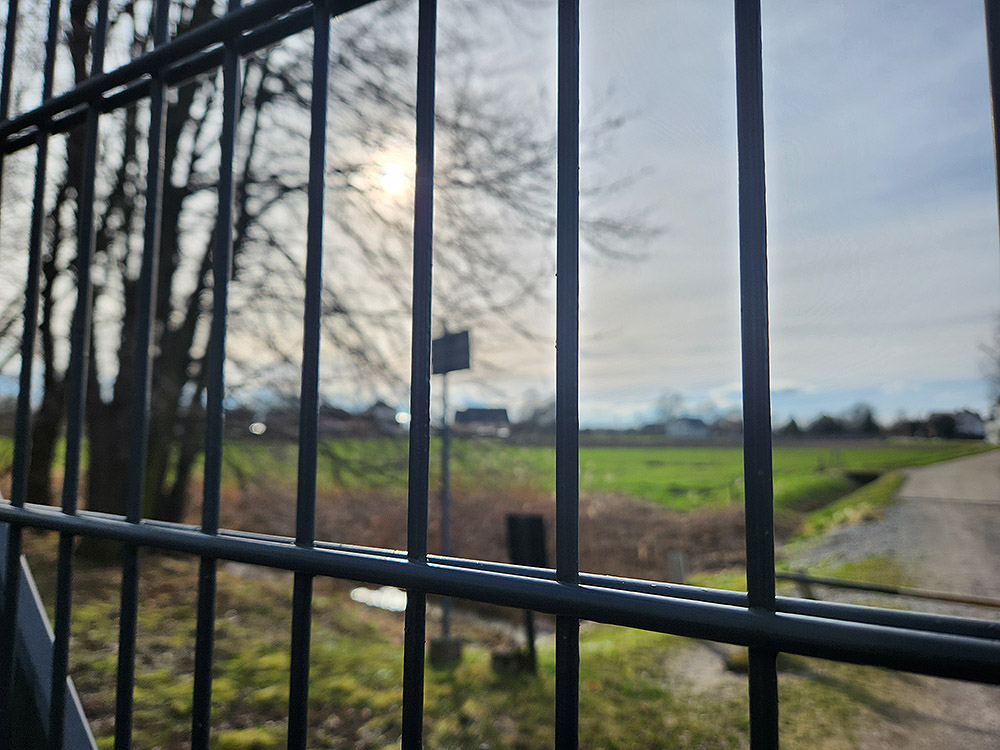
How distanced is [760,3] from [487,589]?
0.84m

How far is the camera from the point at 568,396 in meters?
0.88

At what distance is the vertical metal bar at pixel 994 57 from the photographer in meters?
0.66

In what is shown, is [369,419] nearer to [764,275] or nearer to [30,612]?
[30,612]

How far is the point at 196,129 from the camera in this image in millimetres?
7590

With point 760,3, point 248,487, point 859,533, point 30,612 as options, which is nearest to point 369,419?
point 248,487

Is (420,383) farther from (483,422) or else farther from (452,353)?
(483,422)

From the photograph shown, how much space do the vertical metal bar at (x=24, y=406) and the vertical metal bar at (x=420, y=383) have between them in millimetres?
1212

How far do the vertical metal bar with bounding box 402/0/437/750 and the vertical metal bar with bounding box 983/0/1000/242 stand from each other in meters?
0.72

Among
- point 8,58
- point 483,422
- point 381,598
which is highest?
point 8,58

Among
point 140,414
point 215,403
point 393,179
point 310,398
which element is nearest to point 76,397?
point 140,414

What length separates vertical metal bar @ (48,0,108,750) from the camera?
1432 mm

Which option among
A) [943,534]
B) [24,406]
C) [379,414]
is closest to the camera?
[24,406]

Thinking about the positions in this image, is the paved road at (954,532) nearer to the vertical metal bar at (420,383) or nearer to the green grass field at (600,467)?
the green grass field at (600,467)

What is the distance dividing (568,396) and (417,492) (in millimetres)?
307
